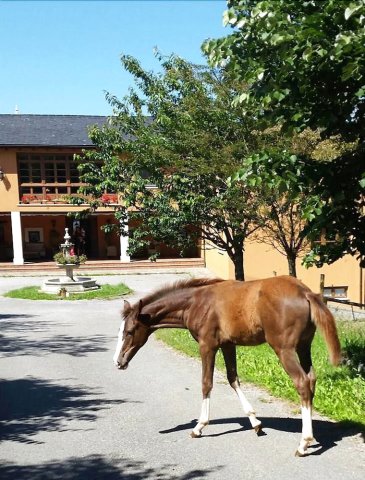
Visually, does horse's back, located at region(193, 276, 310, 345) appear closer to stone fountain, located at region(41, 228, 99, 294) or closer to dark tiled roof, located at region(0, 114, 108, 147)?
stone fountain, located at region(41, 228, 99, 294)

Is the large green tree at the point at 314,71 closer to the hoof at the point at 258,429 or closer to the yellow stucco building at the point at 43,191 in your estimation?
the hoof at the point at 258,429

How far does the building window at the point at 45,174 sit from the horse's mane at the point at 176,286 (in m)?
26.2

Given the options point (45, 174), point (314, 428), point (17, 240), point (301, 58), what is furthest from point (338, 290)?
point (45, 174)

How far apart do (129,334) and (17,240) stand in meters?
26.4

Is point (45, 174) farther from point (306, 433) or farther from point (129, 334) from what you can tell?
point (306, 433)

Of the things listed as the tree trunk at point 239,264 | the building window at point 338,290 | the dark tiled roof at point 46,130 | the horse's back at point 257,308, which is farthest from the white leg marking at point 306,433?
the dark tiled roof at point 46,130

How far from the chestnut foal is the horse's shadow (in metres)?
0.29

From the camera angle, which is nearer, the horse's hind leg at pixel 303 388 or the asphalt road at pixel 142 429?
the asphalt road at pixel 142 429

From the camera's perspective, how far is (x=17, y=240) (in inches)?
1174

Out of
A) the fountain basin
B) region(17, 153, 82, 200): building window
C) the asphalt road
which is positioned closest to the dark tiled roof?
region(17, 153, 82, 200): building window

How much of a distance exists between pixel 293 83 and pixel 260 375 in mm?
4210

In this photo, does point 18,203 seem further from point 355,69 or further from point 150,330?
point 355,69

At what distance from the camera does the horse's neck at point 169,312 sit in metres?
5.42

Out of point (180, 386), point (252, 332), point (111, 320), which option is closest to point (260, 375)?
point (180, 386)
